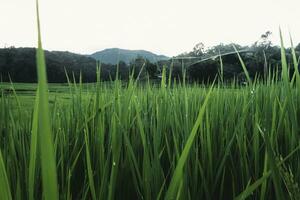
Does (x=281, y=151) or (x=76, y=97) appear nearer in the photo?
(x=281, y=151)

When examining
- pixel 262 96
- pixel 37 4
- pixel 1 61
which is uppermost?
pixel 1 61

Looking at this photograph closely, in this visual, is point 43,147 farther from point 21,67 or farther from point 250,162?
point 21,67

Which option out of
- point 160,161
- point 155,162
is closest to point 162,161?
point 160,161

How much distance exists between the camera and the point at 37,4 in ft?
0.67

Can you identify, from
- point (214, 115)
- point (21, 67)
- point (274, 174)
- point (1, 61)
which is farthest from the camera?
point (1, 61)

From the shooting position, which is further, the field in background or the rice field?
the field in background

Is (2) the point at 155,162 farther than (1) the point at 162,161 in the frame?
No

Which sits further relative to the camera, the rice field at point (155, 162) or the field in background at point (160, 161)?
the field in background at point (160, 161)

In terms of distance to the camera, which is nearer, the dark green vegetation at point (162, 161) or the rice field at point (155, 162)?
the rice field at point (155, 162)

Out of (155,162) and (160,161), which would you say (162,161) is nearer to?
(160,161)

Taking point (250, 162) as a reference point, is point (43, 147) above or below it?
above

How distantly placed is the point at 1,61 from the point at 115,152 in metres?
25.0

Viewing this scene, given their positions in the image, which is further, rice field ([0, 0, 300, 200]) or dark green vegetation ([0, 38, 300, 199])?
dark green vegetation ([0, 38, 300, 199])

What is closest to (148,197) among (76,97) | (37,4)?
(37,4)
